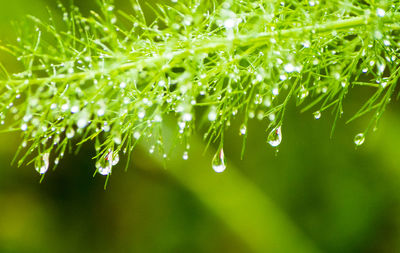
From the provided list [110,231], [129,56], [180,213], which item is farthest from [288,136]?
[129,56]

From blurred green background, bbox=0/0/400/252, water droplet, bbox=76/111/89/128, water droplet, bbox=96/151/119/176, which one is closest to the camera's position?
water droplet, bbox=76/111/89/128

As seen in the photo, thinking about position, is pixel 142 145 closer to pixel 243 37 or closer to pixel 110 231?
pixel 110 231

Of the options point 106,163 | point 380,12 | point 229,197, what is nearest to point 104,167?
point 106,163

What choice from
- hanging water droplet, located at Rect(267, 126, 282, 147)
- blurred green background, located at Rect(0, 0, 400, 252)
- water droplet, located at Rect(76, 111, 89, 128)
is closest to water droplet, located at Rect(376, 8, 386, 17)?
hanging water droplet, located at Rect(267, 126, 282, 147)

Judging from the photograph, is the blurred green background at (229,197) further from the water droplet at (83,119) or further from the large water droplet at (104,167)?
the water droplet at (83,119)

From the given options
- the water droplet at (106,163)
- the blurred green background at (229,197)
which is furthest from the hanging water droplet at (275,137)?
the blurred green background at (229,197)

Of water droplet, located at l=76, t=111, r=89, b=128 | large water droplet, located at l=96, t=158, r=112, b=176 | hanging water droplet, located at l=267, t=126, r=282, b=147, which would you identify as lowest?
large water droplet, located at l=96, t=158, r=112, b=176

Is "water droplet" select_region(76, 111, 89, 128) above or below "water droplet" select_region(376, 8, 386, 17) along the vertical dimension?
below

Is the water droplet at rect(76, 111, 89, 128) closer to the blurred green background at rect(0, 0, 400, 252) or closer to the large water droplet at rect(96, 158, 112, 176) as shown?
the large water droplet at rect(96, 158, 112, 176)
